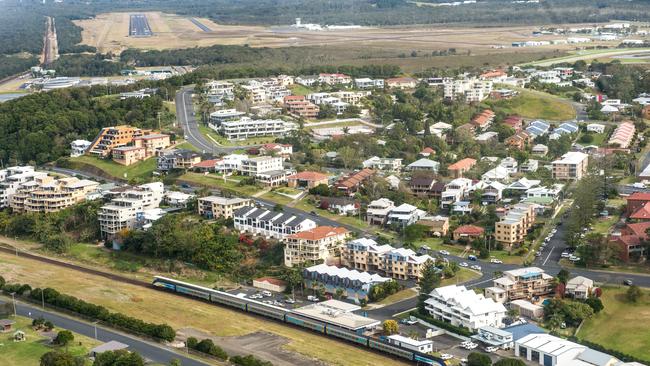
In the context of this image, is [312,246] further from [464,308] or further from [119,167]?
[119,167]

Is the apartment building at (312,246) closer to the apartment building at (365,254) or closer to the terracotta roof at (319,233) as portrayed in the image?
the terracotta roof at (319,233)

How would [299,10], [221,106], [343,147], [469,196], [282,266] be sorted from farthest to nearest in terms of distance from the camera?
[299,10]
[221,106]
[343,147]
[469,196]
[282,266]

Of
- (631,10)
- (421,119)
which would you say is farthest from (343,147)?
(631,10)

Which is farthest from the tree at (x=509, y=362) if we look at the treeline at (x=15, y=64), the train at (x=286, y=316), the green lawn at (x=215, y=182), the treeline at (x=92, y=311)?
the treeline at (x=15, y=64)

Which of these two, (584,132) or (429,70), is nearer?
(584,132)

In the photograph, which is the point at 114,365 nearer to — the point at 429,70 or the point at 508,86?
the point at 508,86

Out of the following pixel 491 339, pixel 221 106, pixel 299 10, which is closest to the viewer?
pixel 491 339

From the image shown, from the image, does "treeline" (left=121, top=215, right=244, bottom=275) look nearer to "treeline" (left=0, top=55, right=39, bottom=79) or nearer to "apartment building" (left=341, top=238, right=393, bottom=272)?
"apartment building" (left=341, top=238, right=393, bottom=272)
